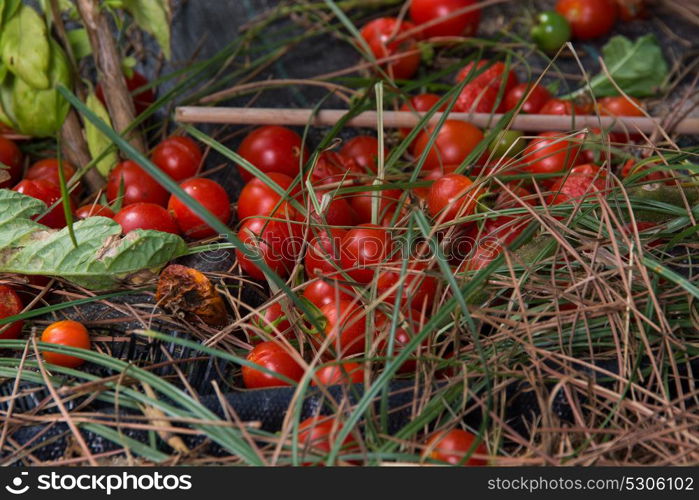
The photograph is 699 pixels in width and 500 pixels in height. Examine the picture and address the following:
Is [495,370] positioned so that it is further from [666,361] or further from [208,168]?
[208,168]

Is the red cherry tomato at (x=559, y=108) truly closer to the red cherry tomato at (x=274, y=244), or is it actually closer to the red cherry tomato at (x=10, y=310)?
the red cherry tomato at (x=274, y=244)

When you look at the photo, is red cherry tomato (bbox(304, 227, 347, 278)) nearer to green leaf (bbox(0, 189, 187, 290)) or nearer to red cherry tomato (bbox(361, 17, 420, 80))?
green leaf (bbox(0, 189, 187, 290))

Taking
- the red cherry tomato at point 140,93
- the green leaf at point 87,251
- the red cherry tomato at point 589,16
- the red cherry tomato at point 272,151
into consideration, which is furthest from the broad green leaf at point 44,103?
the red cherry tomato at point 589,16

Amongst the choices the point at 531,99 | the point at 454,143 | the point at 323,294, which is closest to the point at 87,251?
the point at 323,294

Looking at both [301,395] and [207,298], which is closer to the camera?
[301,395]

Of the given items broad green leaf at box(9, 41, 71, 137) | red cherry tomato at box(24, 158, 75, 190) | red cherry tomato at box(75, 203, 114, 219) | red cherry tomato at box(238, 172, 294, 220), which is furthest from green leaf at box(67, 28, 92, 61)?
red cherry tomato at box(238, 172, 294, 220)
